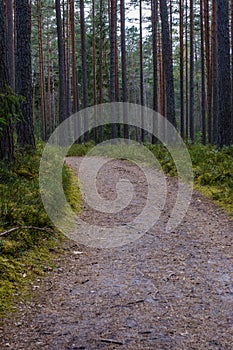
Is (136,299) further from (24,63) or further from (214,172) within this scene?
(24,63)

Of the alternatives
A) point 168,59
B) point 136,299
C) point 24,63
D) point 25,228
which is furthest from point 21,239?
point 168,59

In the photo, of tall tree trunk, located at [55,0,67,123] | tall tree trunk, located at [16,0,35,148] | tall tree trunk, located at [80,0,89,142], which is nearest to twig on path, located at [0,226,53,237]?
tall tree trunk, located at [16,0,35,148]

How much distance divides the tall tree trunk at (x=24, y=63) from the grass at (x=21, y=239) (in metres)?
2.95

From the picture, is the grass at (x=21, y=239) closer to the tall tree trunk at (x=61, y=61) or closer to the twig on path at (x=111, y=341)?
the twig on path at (x=111, y=341)

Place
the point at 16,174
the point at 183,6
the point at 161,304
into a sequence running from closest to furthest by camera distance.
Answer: the point at 161,304
the point at 16,174
the point at 183,6

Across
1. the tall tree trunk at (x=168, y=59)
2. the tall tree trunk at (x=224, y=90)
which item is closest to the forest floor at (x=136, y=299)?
the tall tree trunk at (x=224, y=90)

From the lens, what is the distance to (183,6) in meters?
27.2

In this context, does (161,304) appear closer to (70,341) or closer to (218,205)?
(70,341)

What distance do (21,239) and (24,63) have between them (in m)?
6.82

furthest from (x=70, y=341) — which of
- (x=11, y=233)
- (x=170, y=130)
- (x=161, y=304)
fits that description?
(x=170, y=130)

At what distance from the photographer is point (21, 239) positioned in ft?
15.7

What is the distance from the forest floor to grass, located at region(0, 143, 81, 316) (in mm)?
165

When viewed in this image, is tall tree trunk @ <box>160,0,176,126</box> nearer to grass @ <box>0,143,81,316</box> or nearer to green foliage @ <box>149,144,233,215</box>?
green foliage @ <box>149,144,233,215</box>

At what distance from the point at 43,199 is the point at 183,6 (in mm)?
24942
